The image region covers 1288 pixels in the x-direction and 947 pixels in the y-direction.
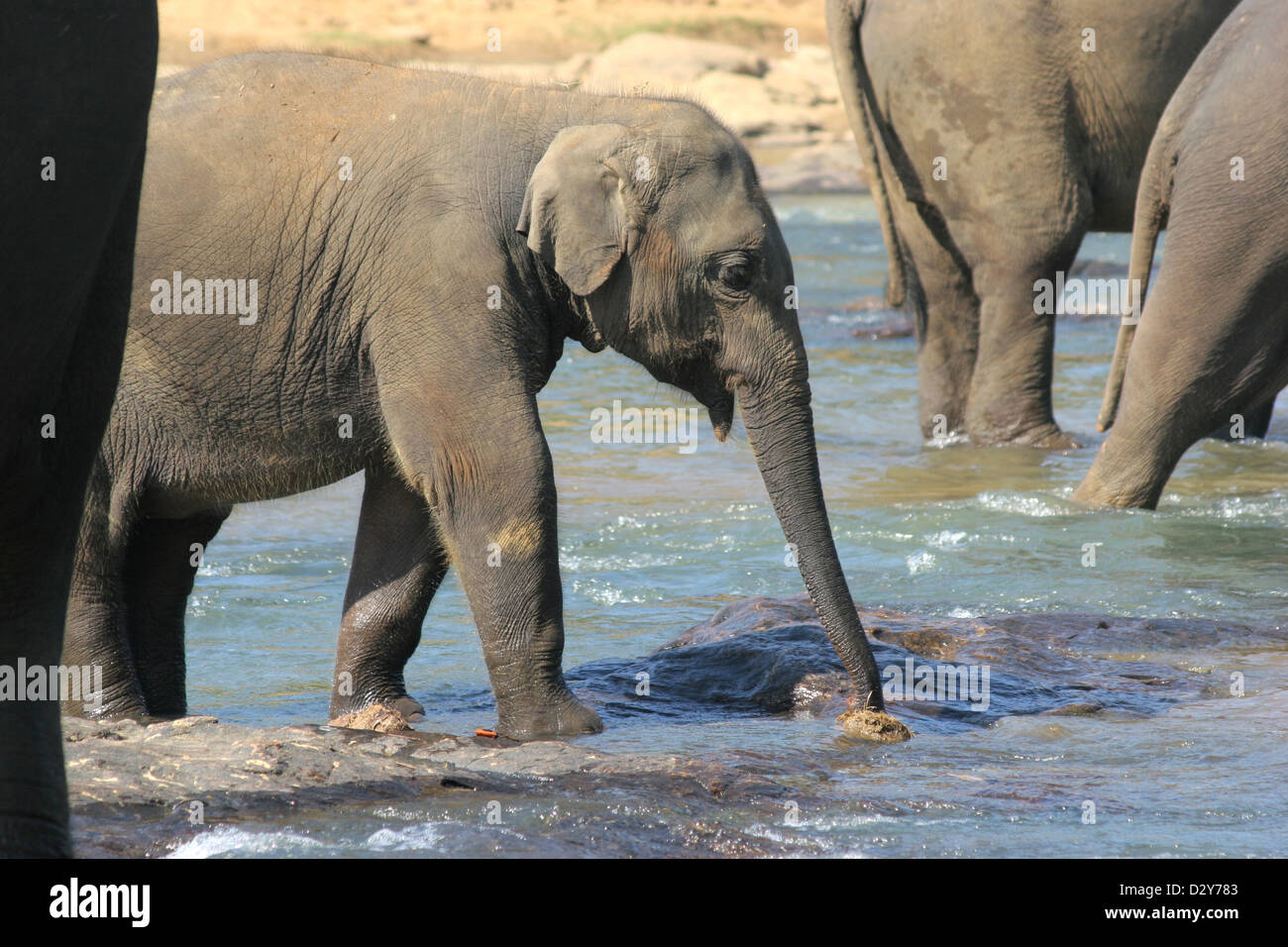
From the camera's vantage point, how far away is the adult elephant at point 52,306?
94.5 inches

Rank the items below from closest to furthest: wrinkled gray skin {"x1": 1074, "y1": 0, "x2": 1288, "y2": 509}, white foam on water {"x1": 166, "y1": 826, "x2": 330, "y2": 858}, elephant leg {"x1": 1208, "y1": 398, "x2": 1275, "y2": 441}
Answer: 1. white foam on water {"x1": 166, "y1": 826, "x2": 330, "y2": 858}
2. wrinkled gray skin {"x1": 1074, "y1": 0, "x2": 1288, "y2": 509}
3. elephant leg {"x1": 1208, "y1": 398, "x2": 1275, "y2": 441}

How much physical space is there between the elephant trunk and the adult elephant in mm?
2760

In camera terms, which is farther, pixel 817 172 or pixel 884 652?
pixel 817 172

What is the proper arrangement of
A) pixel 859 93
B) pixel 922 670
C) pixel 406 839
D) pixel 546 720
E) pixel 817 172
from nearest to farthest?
pixel 406 839, pixel 546 720, pixel 922 670, pixel 859 93, pixel 817 172

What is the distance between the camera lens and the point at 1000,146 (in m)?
10.4

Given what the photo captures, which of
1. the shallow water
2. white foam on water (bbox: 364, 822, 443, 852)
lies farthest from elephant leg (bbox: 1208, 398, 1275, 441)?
white foam on water (bbox: 364, 822, 443, 852)

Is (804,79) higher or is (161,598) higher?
(804,79)

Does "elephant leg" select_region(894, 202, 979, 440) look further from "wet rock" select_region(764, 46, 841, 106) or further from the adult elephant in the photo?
"wet rock" select_region(764, 46, 841, 106)

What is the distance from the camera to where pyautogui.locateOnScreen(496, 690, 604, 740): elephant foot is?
5.39 metres

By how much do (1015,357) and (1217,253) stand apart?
Result: 2.90 m

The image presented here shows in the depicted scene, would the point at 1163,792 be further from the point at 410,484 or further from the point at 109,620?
the point at 109,620

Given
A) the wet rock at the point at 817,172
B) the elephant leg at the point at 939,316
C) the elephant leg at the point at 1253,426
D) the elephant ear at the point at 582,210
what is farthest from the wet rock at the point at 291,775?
the wet rock at the point at 817,172

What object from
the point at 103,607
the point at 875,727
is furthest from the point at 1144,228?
the point at 103,607

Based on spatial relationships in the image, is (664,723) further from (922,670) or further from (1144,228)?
(1144,228)
